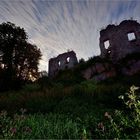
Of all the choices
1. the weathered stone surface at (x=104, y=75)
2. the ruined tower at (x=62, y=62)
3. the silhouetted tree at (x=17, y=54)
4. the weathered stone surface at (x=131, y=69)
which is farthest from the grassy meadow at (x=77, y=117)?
the ruined tower at (x=62, y=62)

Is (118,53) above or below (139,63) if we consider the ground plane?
above

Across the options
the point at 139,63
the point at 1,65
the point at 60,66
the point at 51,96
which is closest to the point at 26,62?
the point at 1,65

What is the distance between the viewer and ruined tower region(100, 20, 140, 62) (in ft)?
86.6

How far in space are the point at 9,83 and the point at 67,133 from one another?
21.1 meters

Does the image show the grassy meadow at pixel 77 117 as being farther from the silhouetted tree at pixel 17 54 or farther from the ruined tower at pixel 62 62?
the ruined tower at pixel 62 62

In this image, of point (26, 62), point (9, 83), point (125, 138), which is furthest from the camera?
point (26, 62)

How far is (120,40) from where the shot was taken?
27531mm

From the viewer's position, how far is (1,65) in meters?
30.2

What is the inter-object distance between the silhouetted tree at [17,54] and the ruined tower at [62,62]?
398cm

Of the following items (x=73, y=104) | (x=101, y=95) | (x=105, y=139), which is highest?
(x=101, y=95)

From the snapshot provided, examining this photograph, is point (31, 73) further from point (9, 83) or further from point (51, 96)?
point (51, 96)

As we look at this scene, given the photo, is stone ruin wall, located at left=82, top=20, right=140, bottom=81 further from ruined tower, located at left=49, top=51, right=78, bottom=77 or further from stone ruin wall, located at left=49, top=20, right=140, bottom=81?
ruined tower, located at left=49, top=51, right=78, bottom=77

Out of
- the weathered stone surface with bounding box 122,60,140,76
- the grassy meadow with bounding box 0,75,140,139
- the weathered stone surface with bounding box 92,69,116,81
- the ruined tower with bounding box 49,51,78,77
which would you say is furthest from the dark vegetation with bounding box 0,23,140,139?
the ruined tower with bounding box 49,51,78,77

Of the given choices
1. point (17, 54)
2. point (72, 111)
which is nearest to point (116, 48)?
point (17, 54)
